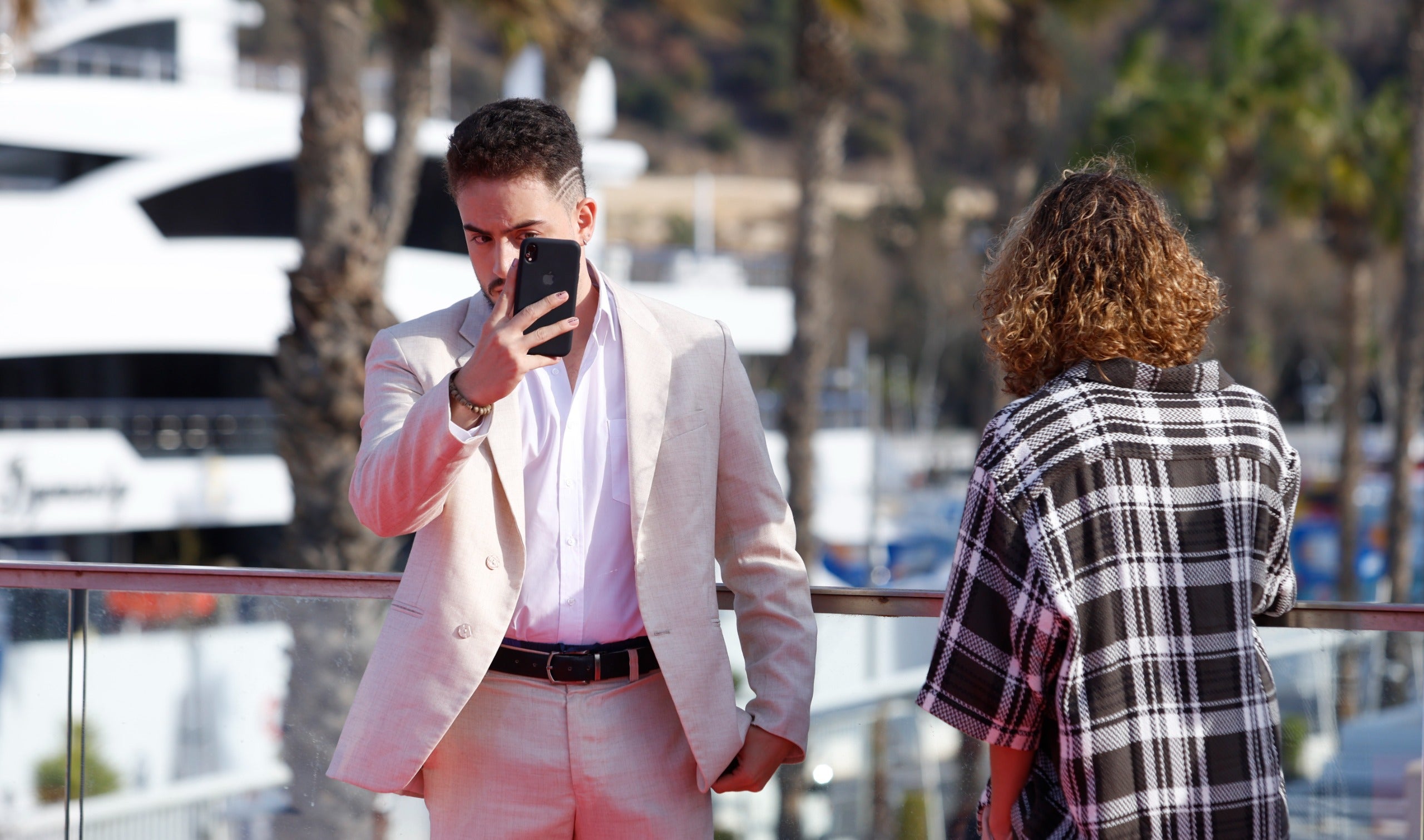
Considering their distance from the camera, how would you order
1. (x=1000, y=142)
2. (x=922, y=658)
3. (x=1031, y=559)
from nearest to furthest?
(x=1031, y=559), (x=922, y=658), (x=1000, y=142)

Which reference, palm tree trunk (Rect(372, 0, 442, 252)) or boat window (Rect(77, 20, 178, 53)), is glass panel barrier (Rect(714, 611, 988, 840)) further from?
boat window (Rect(77, 20, 178, 53))

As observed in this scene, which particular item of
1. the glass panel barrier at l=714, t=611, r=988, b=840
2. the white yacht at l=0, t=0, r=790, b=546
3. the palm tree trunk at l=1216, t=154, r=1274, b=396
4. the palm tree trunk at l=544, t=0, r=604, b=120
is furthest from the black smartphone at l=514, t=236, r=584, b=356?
the palm tree trunk at l=1216, t=154, r=1274, b=396

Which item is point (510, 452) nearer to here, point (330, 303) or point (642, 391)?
point (642, 391)

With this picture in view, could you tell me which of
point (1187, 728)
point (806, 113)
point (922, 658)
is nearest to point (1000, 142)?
point (806, 113)

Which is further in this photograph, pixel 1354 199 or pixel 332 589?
pixel 1354 199

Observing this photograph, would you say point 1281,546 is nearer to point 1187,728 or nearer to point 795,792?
point 1187,728

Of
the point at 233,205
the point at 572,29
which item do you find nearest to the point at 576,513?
the point at 572,29

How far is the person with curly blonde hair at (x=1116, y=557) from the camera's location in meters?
1.91

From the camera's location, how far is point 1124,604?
6.30 feet

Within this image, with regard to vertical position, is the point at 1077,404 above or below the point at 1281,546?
above

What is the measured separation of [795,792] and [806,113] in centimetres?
1277

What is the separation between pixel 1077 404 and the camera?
1940mm

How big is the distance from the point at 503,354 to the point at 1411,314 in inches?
732

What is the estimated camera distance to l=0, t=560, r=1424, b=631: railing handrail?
9.23 feet
